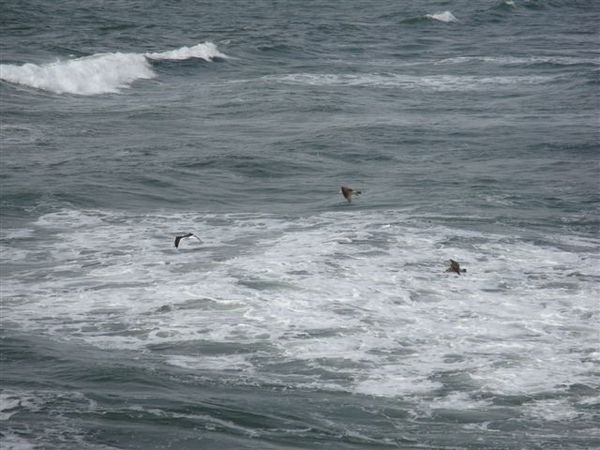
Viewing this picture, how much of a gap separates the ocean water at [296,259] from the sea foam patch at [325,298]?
0.13 ft

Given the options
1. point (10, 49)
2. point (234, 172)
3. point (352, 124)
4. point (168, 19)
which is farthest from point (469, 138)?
point (168, 19)

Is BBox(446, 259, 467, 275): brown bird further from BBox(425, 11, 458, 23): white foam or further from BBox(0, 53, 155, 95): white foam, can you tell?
BBox(425, 11, 458, 23): white foam

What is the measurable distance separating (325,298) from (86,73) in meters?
19.4

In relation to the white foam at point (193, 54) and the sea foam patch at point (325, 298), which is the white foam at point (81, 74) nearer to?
the white foam at point (193, 54)

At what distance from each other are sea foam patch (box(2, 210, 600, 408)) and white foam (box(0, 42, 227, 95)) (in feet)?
43.3

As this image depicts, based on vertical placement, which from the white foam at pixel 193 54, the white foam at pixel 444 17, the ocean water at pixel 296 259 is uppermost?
the ocean water at pixel 296 259

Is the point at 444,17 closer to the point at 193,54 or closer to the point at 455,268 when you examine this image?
the point at 193,54

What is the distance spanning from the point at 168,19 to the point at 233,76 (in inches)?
628

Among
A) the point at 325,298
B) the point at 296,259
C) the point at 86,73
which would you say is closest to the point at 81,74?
the point at 86,73

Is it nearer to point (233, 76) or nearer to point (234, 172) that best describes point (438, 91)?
point (233, 76)

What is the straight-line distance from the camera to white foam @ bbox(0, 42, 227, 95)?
29469 mm

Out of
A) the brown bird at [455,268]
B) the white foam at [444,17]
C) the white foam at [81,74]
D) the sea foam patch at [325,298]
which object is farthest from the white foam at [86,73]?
the white foam at [444,17]

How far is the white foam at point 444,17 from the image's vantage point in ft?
162

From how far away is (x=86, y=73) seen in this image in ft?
101
